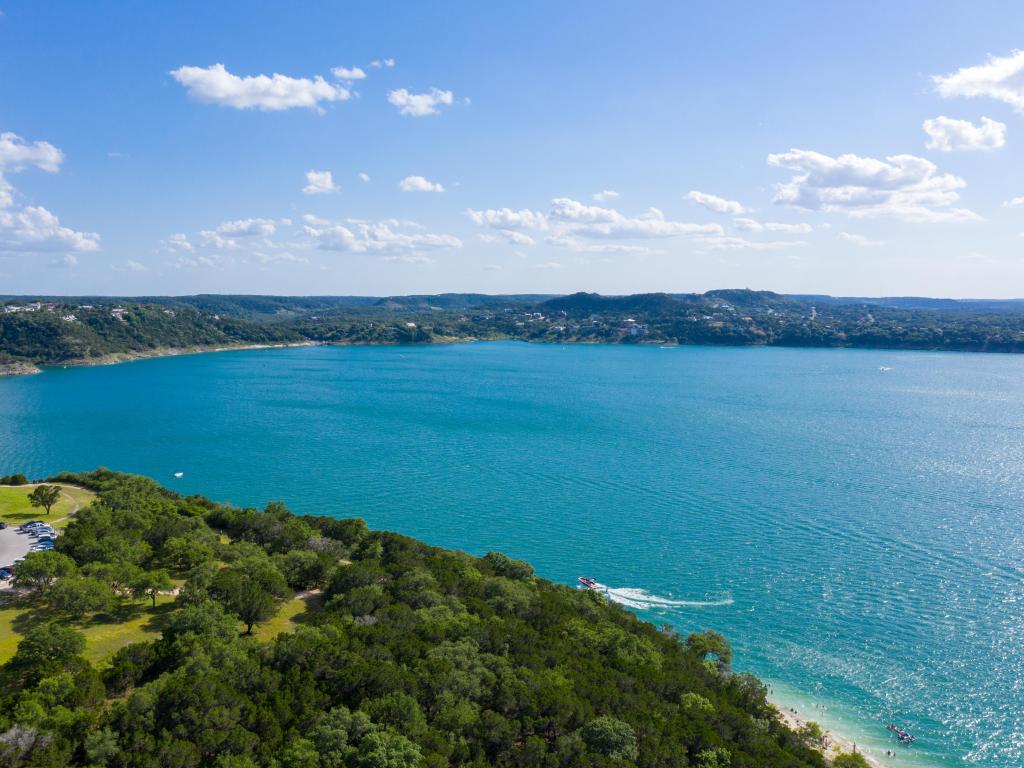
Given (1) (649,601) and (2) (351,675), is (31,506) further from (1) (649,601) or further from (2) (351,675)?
(1) (649,601)

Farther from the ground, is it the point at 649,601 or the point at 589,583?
the point at 589,583

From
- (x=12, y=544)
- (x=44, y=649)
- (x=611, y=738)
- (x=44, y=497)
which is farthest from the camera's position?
(x=44, y=497)

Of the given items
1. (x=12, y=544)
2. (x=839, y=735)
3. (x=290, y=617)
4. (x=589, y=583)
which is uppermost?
(x=12, y=544)

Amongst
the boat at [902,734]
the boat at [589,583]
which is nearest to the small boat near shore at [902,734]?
the boat at [902,734]

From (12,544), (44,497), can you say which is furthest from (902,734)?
(44,497)

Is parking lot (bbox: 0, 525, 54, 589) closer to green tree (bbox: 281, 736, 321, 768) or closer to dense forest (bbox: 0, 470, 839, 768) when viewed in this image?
dense forest (bbox: 0, 470, 839, 768)

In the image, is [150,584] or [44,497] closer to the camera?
[150,584]
